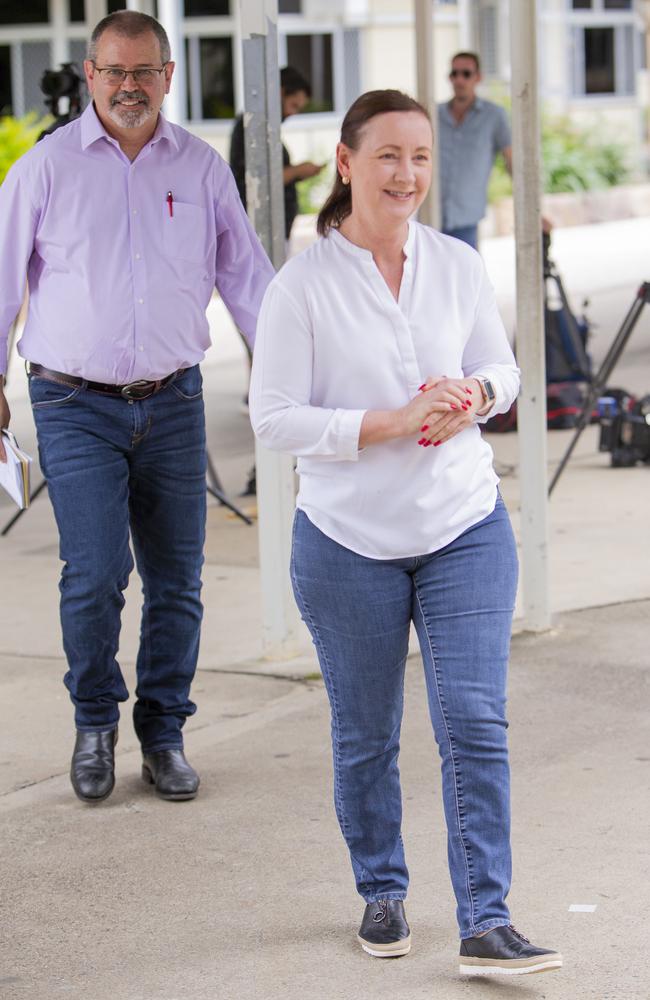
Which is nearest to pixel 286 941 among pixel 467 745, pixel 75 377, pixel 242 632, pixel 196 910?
pixel 196 910

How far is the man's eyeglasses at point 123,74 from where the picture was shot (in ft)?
14.2

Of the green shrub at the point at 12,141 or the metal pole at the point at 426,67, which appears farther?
the green shrub at the point at 12,141

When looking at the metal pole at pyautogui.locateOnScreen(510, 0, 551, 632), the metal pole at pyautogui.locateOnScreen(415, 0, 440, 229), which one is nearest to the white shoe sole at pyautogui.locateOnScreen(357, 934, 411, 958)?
the metal pole at pyautogui.locateOnScreen(510, 0, 551, 632)

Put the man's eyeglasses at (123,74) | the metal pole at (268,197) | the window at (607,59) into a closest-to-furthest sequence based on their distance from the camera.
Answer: the man's eyeglasses at (123,74) → the metal pole at (268,197) → the window at (607,59)

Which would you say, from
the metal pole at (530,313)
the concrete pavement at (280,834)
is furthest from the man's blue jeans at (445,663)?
the metal pole at (530,313)

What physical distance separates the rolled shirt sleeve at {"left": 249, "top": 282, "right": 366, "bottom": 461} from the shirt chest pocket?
99 centimetres

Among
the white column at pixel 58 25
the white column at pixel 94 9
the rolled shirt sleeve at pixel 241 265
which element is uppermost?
the white column at pixel 58 25

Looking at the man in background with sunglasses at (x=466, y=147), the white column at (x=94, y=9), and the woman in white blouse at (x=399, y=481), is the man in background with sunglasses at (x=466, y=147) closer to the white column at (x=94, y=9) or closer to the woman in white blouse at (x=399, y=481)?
the white column at (x=94, y=9)

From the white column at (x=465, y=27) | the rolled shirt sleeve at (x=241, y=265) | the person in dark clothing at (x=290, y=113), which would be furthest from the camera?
the white column at (x=465, y=27)

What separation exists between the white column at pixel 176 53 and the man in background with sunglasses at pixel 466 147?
1219 cm

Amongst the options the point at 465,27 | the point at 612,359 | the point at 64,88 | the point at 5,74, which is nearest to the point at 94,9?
the point at 64,88

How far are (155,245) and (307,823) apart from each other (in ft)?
5.11

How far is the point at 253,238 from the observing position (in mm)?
4680

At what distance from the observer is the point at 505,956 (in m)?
3.47
